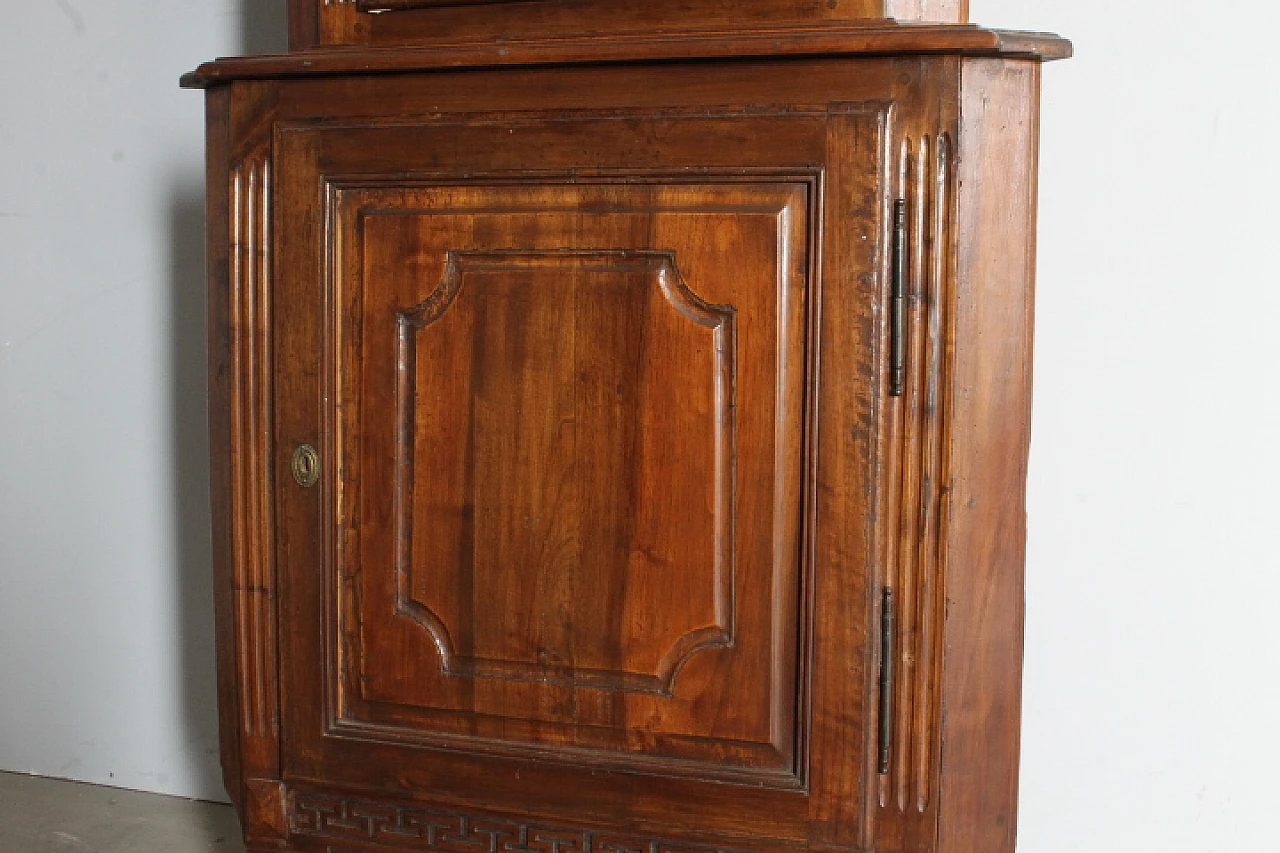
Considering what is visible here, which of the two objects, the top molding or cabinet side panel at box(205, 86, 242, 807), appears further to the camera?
cabinet side panel at box(205, 86, 242, 807)

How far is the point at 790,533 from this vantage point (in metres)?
1.17

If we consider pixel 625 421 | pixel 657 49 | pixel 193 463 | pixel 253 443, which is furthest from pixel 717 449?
pixel 193 463

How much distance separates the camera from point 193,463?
2.00 meters

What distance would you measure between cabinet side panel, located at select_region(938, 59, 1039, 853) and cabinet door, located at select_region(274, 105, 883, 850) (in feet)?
0.25

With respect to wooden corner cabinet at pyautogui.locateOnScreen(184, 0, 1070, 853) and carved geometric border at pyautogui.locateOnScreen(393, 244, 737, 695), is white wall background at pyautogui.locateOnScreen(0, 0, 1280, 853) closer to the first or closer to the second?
wooden corner cabinet at pyautogui.locateOnScreen(184, 0, 1070, 853)

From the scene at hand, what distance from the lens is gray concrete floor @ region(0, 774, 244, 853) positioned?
188cm

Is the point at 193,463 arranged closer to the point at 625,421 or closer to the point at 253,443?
the point at 253,443

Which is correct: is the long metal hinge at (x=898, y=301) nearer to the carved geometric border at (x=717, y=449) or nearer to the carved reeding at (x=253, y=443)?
the carved geometric border at (x=717, y=449)

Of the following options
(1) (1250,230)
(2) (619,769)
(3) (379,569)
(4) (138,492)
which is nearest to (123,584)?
(4) (138,492)

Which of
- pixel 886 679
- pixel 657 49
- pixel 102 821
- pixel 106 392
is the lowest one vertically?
pixel 102 821

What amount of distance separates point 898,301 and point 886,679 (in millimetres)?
322

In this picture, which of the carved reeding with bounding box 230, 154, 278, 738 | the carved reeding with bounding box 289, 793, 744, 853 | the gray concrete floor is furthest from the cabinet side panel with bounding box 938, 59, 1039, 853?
the gray concrete floor

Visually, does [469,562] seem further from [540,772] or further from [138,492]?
[138,492]

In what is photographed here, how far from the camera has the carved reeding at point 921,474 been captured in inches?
44.3
